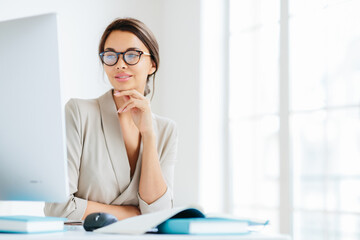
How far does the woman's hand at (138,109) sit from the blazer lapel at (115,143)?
2.7 inches

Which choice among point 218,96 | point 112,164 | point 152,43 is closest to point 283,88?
point 218,96

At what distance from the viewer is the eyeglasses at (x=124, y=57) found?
1915 mm

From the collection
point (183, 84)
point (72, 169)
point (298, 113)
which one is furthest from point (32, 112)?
point (183, 84)

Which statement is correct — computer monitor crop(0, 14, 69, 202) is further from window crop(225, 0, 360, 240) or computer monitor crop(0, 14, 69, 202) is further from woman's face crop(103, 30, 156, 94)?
window crop(225, 0, 360, 240)

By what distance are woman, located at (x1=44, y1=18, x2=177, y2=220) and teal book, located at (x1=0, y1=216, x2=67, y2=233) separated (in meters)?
0.68

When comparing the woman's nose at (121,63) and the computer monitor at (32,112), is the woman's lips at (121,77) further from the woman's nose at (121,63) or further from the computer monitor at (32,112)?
the computer monitor at (32,112)

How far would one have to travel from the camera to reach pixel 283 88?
3670 mm

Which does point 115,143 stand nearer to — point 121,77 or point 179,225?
point 121,77

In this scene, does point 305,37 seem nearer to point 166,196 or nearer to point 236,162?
point 236,162

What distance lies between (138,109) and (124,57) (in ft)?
0.64

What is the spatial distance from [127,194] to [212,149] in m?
2.29

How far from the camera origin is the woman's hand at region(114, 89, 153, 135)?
6.17 ft

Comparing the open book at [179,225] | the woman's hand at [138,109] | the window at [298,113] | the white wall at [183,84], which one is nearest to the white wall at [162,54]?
the white wall at [183,84]

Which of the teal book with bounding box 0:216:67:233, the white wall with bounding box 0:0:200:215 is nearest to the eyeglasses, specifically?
the teal book with bounding box 0:216:67:233
